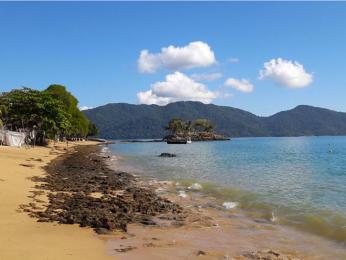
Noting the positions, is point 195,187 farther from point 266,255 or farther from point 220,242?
point 266,255

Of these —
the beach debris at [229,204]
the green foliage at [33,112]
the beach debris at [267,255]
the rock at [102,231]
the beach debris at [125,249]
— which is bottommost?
the beach debris at [229,204]

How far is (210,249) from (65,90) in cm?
11273

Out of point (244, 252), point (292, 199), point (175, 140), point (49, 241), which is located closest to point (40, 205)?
point (49, 241)

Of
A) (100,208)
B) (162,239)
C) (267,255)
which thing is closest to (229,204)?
(100,208)

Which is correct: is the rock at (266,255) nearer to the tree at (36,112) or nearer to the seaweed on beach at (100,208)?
the seaweed on beach at (100,208)

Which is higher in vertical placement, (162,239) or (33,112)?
(33,112)

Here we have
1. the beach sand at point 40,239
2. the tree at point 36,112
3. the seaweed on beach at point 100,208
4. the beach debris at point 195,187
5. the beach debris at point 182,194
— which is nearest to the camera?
the beach sand at point 40,239

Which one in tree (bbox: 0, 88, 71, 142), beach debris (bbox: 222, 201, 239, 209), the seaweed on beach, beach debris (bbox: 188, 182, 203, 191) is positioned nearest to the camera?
the seaweed on beach

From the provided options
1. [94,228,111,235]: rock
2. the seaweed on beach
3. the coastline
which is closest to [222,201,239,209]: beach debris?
the coastline

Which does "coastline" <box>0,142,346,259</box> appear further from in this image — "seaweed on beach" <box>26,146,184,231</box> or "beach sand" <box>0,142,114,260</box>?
"seaweed on beach" <box>26,146,184,231</box>

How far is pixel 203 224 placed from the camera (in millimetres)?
15664

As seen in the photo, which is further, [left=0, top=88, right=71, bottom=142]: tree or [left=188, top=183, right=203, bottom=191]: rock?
[left=0, top=88, right=71, bottom=142]: tree

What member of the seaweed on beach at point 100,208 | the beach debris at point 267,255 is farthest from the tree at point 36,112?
the beach debris at point 267,255

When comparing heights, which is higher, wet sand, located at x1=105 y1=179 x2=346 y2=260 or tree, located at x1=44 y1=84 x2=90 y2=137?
tree, located at x1=44 y1=84 x2=90 y2=137
